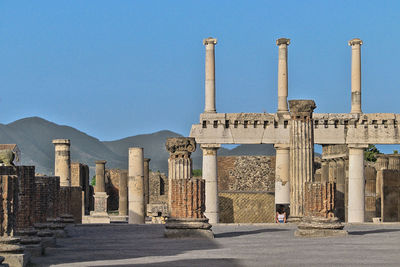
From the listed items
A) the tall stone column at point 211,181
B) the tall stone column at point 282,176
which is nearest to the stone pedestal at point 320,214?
the tall stone column at point 282,176

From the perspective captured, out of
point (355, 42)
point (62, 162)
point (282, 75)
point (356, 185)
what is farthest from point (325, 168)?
point (62, 162)

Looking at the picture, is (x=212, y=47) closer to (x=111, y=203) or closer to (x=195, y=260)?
(x=195, y=260)

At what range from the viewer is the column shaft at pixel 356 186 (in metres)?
31.4

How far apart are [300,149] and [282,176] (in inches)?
377

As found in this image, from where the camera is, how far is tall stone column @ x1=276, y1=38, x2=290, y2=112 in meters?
31.2

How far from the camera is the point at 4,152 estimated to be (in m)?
14.2

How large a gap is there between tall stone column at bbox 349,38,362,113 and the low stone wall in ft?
23.8

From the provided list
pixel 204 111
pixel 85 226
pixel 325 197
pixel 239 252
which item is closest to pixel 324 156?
pixel 204 111

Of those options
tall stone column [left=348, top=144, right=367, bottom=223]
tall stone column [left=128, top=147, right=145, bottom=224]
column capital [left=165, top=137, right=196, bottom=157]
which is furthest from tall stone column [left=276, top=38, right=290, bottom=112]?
column capital [left=165, top=137, right=196, bottom=157]

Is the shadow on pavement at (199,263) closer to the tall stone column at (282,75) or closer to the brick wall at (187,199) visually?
the brick wall at (187,199)

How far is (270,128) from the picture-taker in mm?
30766

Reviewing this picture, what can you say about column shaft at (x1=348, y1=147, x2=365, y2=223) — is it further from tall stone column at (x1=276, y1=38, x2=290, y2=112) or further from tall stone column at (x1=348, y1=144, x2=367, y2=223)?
tall stone column at (x1=276, y1=38, x2=290, y2=112)

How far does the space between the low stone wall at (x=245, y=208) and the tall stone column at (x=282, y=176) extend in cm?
641

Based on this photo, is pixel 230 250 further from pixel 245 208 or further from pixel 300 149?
pixel 245 208
